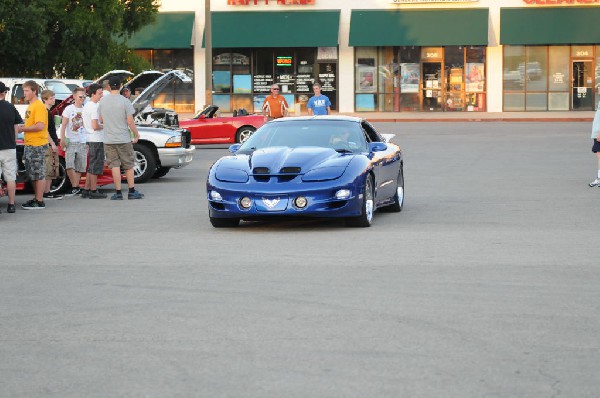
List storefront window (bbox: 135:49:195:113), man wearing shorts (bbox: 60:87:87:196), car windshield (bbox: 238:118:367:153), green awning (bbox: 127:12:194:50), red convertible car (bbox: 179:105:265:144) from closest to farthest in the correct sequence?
car windshield (bbox: 238:118:367:153)
man wearing shorts (bbox: 60:87:87:196)
red convertible car (bbox: 179:105:265:144)
green awning (bbox: 127:12:194:50)
storefront window (bbox: 135:49:195:113)

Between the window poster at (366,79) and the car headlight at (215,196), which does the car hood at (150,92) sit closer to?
the car headlight at (215,196)

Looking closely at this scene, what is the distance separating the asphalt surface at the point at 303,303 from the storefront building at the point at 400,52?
37.0 meters

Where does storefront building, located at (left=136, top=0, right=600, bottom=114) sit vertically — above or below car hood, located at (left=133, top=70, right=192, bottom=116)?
above

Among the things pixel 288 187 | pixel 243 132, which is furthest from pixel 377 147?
pixel 243 132

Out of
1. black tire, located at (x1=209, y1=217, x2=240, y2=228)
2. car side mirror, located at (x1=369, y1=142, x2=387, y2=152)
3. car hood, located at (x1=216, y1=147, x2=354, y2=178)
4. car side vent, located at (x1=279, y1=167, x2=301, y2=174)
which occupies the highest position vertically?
car side mirror, located at (x1=369, y1=142, x2=387, y2=152)

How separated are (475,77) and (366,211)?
137 feet

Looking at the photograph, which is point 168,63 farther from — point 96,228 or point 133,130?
point 96,228

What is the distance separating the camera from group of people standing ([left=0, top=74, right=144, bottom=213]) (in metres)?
16.9

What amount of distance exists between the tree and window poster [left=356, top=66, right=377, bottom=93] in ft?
56.7

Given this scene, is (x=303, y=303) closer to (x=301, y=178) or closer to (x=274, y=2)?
(x=301, y=178)

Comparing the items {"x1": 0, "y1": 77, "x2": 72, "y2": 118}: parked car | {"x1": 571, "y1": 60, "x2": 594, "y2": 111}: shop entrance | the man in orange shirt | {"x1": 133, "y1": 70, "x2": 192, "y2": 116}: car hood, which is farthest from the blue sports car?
{"x1": 571, "y1": 60, "x2": 594, "y2": 111}: shop entrance

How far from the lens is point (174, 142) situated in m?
22.5

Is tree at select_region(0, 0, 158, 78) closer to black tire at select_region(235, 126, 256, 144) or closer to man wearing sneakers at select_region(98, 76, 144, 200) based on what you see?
black tire at select_region(235, 126, 256, 144)

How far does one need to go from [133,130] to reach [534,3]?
37521 mm
